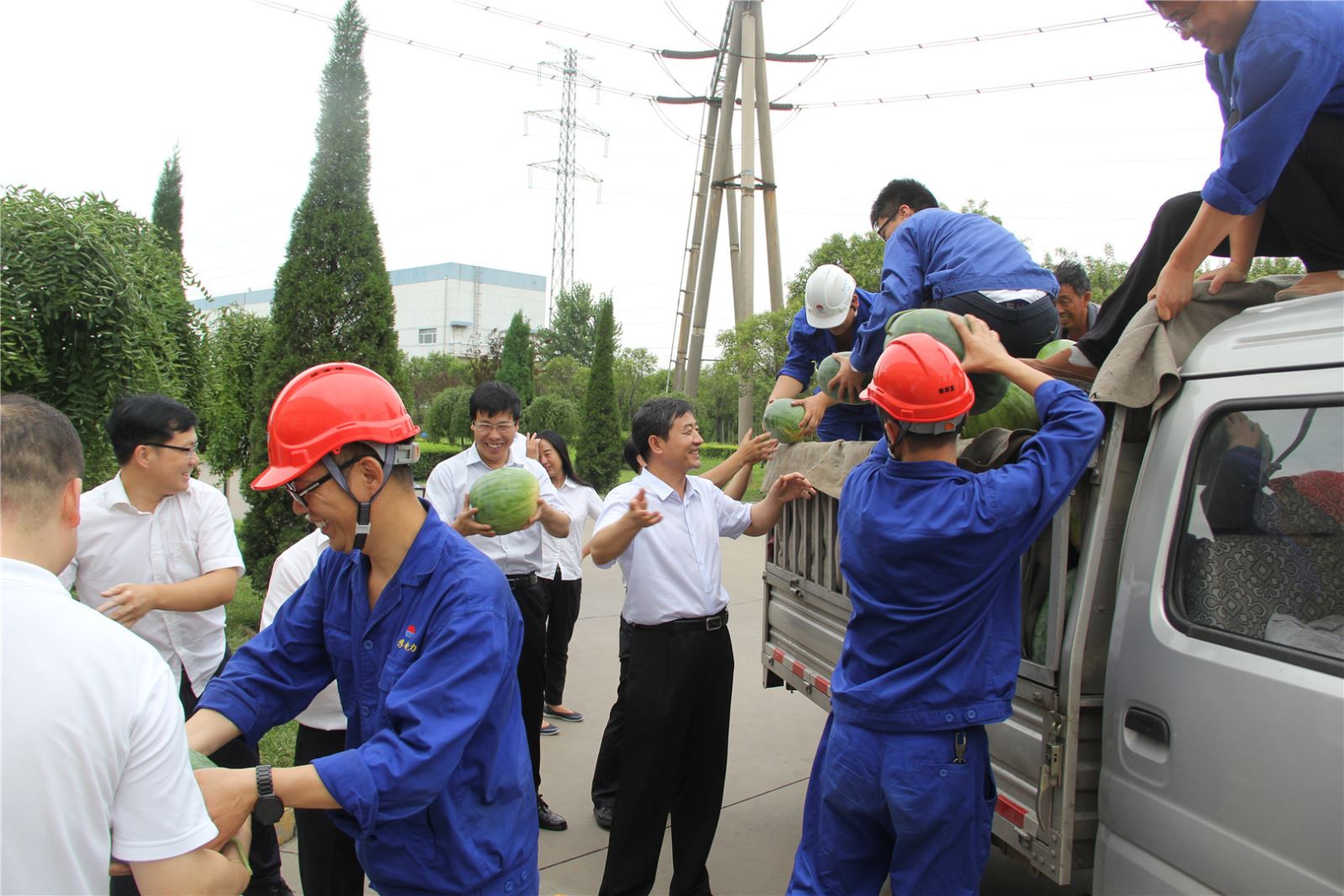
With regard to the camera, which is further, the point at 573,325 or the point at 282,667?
the point at 573,325

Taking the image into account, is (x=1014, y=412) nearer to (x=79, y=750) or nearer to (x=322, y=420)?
(x=322, y=420)

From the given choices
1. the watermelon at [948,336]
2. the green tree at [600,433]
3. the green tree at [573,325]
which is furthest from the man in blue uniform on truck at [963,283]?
the green tree at [573,325]

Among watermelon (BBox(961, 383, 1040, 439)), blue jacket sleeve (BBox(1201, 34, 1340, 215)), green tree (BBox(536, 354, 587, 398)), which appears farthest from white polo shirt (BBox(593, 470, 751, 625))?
green tree (BBox(536, 354, 587, 398))

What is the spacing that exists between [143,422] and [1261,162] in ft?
13.7

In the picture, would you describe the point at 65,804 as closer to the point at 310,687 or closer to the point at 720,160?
the point at 310,687

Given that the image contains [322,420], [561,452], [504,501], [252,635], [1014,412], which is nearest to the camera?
[322,420]

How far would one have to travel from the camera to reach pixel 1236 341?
2.45m

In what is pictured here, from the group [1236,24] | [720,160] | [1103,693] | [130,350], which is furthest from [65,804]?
[720,160]

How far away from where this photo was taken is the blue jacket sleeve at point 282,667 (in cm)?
236

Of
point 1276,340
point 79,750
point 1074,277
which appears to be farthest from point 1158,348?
point 1074,277

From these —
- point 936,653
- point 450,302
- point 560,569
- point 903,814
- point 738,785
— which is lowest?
point 738,785

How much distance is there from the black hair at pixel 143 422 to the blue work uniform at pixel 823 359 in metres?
2.92

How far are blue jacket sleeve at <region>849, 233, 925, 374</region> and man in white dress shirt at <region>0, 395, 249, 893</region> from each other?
2.90 metres

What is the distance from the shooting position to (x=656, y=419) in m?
4.20
